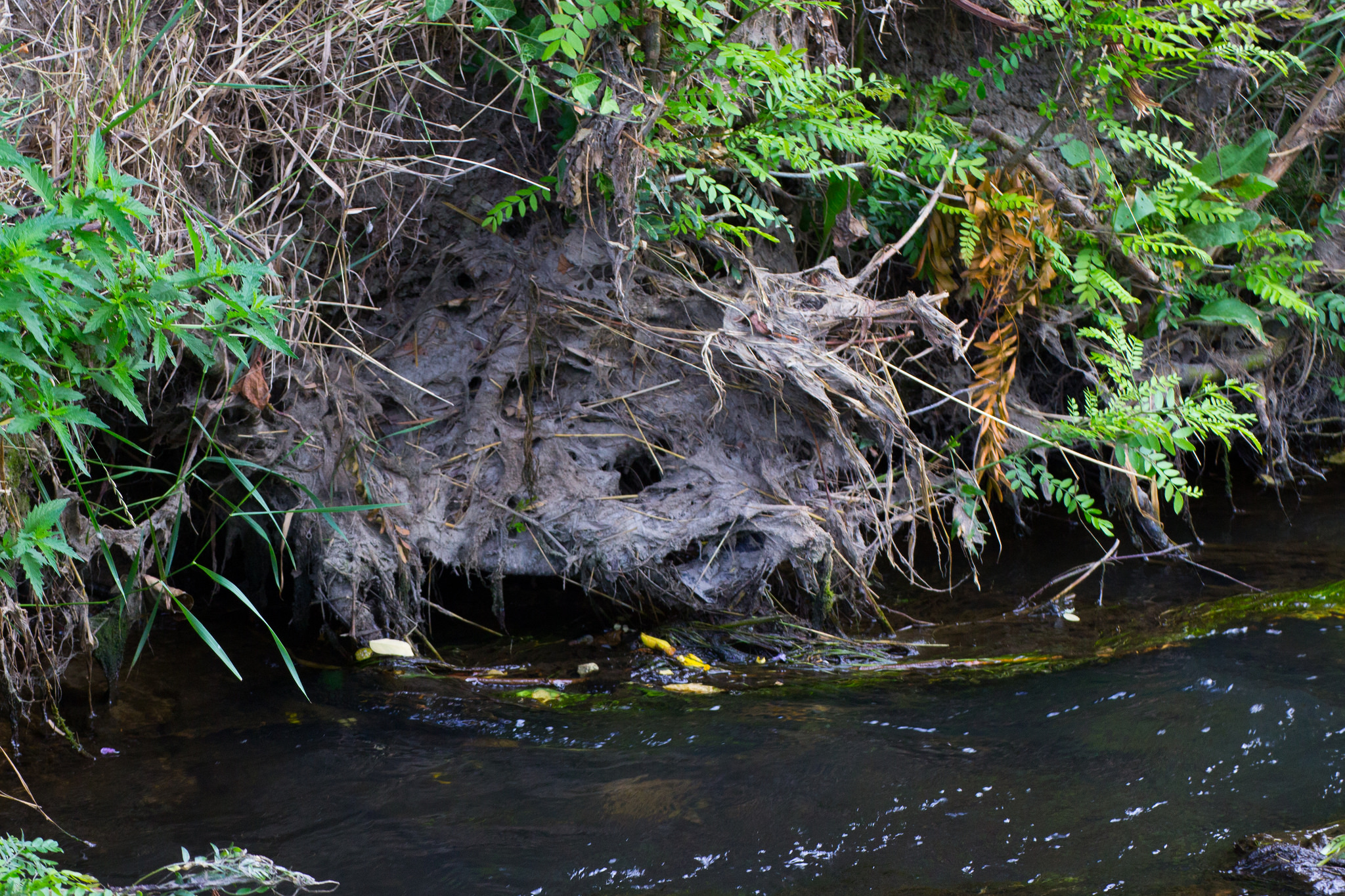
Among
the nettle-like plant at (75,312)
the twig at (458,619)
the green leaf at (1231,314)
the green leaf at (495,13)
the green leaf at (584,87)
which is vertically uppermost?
the green leaf at (495,13)

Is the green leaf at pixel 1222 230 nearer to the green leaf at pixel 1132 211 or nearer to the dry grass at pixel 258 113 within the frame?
the green leaf at pixel 1132 211

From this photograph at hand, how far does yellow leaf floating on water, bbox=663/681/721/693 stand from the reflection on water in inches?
2.3

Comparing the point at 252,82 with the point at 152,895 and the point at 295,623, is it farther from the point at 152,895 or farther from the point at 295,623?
the point at 152,895

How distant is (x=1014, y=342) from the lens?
12.1 feet

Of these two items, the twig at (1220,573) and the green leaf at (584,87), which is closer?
the green leaf at (584,87)

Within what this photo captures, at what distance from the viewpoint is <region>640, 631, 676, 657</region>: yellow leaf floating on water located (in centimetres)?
318

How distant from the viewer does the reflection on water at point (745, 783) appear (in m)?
2.13

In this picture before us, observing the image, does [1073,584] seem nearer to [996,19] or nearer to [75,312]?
[996,19]

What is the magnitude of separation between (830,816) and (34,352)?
2094mm

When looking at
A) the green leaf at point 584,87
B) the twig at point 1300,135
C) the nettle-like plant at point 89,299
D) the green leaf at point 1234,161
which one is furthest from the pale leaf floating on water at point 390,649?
the twig at point 1300,135

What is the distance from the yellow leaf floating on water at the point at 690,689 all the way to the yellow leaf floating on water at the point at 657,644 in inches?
6.9

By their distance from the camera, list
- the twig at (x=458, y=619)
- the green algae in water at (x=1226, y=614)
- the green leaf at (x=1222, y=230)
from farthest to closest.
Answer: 1. the green leaf at (x=1222, y=230)
2. the green algae in water at (x=1226, y=614)
3. the twig at (x=458, y=619)

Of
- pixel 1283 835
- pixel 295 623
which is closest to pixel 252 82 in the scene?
pixel 295 623

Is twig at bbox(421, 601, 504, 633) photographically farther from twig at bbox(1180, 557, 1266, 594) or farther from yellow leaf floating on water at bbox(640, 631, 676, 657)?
twig at bbox(1180, 557, 1266, 594)
